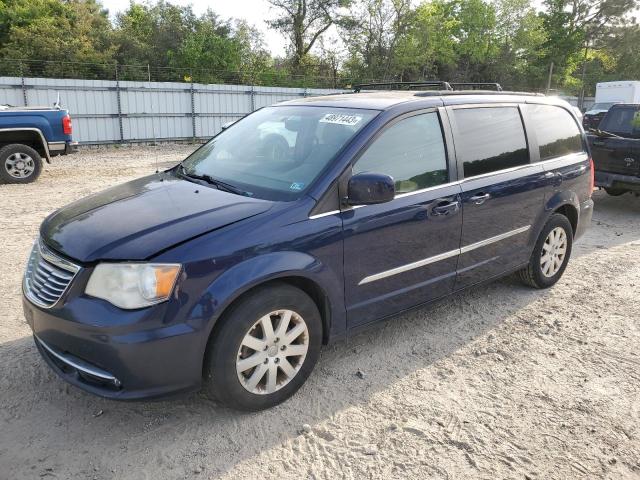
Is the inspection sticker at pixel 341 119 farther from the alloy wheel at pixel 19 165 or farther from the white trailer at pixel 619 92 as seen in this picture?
the white trailer at pixel 619 92

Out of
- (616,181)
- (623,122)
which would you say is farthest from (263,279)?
(623,122)

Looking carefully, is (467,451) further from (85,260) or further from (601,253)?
(601,253)

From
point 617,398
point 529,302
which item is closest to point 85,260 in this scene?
point 617,398

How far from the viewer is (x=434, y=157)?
3.67m

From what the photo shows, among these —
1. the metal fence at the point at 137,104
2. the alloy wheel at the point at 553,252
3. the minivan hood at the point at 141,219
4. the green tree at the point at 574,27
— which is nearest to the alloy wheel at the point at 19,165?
the metal fence at the point at 137,104

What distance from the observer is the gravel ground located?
2.62 m

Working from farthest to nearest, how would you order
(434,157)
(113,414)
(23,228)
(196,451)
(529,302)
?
(23,228)
(529,302)
(434,157)
(113,414)
(196,451)

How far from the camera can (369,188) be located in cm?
301

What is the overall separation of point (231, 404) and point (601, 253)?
5.09 m

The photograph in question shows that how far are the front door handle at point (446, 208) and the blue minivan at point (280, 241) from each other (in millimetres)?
11

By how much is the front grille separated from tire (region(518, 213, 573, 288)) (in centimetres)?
373

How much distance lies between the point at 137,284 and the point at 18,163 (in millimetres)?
8678

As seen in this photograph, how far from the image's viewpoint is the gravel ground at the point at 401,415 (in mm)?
2621

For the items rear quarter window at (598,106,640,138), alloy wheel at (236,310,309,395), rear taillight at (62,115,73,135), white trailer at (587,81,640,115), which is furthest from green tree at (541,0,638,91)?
alloy wheel at (236,310,309,395)
